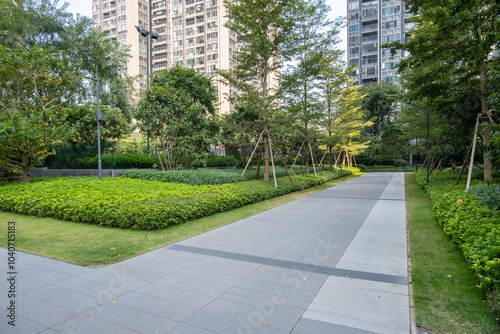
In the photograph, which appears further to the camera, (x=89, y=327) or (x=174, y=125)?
(x=174, y=125)

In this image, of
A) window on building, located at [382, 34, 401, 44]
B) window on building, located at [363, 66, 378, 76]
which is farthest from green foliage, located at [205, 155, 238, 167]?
window on building, located at [382, 34, 401, 44]

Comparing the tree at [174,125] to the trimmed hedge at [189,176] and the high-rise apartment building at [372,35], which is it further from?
the high-rise apartment building at [372,35]

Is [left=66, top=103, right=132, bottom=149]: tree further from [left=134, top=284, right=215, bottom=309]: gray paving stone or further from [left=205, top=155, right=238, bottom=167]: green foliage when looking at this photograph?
[left=134, top=284, right=215, bottom=309]: gray paving stone

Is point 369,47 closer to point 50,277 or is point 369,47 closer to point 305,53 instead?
point 305,53

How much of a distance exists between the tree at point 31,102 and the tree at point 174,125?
3.52 m

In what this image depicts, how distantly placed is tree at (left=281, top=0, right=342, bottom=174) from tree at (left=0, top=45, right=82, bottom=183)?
10.5m

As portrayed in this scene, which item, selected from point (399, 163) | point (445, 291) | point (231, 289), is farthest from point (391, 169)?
point (231, 289)

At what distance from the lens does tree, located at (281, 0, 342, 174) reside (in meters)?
14.9

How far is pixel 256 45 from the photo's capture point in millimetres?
13945

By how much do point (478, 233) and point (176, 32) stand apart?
6039 centimetres

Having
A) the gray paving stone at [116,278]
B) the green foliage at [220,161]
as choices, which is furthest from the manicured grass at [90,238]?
the green foliage at [220,161]

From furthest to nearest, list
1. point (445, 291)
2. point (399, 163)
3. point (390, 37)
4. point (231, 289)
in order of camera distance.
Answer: point (390, 37) → point (399, 163) → point (231, 289) → point (445, 291)

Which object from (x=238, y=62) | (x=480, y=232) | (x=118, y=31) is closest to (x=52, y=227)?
(x=480, y=232)

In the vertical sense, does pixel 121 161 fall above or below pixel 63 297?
above
